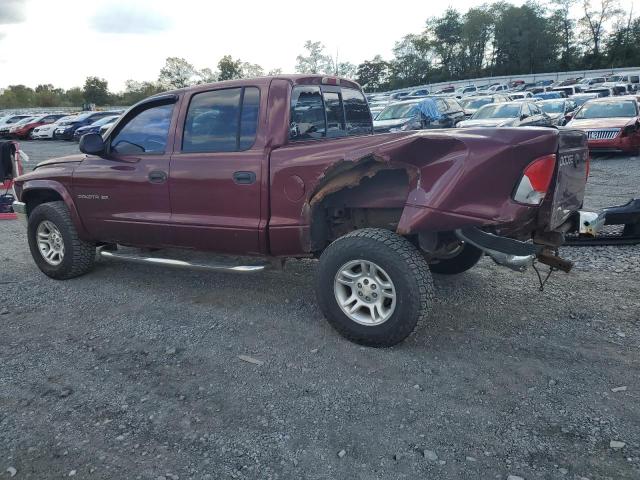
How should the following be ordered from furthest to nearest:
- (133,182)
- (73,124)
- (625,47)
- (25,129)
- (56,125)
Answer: (625,47)
(25,129)
(56,125)
(73,124)
(133,182)

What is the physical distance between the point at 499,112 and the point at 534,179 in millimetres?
13413

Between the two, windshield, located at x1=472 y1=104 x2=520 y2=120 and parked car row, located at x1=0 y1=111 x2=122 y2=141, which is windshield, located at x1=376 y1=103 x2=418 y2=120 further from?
parked car row, located at x1=0 y1=111 x2=122 y2=141

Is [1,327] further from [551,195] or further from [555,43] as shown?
[555,43]

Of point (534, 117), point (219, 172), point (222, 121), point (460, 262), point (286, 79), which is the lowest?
point (460, 262)

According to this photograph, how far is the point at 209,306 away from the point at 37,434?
76.9 inches

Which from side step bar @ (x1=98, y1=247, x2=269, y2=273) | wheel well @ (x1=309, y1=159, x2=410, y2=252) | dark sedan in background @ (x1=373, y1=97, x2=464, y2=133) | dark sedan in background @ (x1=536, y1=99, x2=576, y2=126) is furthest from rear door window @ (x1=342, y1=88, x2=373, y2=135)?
dark sedan in background @ (x1=536, y1=99, x2=576, y2=126)

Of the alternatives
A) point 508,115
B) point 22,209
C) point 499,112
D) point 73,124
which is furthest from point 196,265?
point 73,124

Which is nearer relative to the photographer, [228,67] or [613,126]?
[613,126]

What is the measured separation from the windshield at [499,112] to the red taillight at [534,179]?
42.8 ft

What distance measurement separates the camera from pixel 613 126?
12.9m

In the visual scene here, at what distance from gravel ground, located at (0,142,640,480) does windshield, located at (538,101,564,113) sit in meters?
15.8

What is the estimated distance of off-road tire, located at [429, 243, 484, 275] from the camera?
15.9ft

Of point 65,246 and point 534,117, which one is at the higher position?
point 534,117

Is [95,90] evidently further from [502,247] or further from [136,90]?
[502,247]
